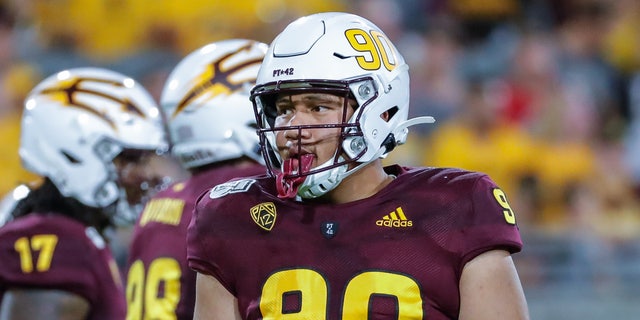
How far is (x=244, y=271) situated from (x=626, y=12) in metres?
6.27

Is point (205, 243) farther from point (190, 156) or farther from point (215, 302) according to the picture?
point (190, 156)

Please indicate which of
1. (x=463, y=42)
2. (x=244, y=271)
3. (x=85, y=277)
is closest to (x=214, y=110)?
(x=85, y=277)

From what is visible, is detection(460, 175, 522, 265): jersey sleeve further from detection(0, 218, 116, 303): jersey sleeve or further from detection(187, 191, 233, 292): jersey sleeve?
detection(0, 218, 116, 303): jersey sleeve

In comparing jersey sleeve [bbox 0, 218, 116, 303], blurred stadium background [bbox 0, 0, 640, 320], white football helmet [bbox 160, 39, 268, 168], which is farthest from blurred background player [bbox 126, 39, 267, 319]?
blurred stadium background [bbox 0, 0, 640, 320]

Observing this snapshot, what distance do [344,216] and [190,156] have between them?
0.97 meters

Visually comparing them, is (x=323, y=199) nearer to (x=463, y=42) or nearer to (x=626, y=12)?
(x=463, y=42)

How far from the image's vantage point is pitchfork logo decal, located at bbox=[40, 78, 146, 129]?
3693mm

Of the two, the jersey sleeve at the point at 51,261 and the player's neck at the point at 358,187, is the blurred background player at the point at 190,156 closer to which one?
the jersey sleeve at the point at 51,261

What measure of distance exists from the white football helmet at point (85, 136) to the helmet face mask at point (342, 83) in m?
1.06

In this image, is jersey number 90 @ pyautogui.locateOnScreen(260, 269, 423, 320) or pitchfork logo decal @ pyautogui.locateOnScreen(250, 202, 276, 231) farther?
pitchfork logo decal @ pyautogui.locateOnScreen(250, 202, 276, 231)

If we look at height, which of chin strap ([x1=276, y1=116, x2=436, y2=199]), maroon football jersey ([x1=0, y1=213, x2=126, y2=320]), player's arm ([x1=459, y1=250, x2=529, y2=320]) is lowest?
maroon football jersey ([x1=0, y1=213, x2=126, y2=320])

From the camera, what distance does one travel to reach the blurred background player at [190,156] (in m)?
3.21

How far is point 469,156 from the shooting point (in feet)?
22.3

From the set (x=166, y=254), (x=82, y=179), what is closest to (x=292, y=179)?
(x=166, y=254)
